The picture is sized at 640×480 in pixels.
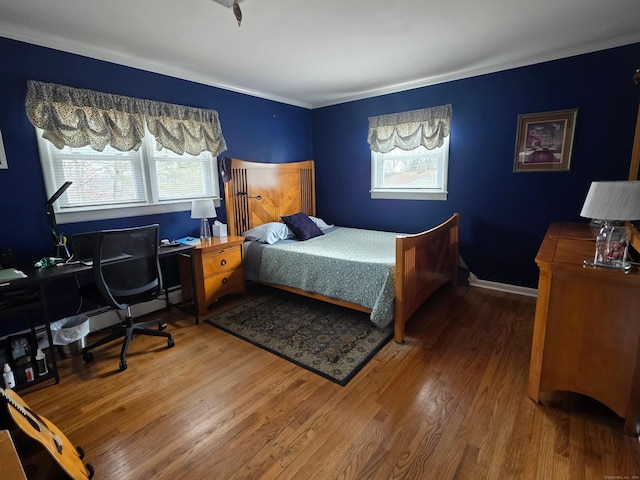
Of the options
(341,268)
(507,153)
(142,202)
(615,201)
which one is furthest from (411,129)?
(142,202)

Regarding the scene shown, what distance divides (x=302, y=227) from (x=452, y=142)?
1965 mm

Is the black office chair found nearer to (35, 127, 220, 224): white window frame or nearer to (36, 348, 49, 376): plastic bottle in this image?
(36, 348, 49, 376): plastic bottle

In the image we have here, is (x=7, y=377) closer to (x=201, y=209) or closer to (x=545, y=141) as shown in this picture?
(x=201, y=209)

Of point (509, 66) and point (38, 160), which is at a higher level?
point (509, 66)

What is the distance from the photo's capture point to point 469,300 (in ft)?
10.9

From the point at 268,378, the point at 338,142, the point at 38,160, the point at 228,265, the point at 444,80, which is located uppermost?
the point at 444,80

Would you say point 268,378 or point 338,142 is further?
point 338,142

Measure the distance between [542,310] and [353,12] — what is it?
85.3 inches

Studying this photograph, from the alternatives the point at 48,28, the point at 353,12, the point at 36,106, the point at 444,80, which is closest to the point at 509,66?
the point at 444,80

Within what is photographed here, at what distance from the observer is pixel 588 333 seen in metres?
1.63

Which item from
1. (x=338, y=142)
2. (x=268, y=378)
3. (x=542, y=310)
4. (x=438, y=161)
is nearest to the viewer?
(x=542, y=310)

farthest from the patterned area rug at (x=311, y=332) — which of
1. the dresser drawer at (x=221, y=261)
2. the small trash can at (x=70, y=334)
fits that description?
the small trash can at (x=70, y=334)

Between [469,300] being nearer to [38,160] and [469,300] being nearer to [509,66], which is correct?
[509,66]

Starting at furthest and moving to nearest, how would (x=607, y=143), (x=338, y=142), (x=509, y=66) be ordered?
(x=338, y=142) → (x=509, y=66) → (x=607, y=143)
